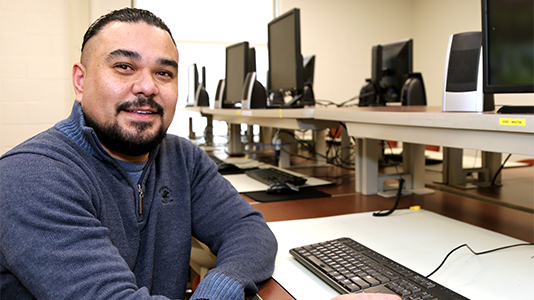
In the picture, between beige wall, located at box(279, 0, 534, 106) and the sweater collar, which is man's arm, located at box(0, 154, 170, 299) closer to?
the sweater collar

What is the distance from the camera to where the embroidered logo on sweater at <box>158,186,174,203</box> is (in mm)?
1003

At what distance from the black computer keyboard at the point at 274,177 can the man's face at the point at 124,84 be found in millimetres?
983

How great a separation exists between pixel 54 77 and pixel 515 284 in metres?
3.11

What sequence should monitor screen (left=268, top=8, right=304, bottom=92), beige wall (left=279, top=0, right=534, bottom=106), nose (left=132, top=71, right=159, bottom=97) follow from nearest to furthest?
nose (left=132, top=71, right=159, bottom=97) < monitor screen (left=268, top=8, right=304, bottom=92) < beige wall (left=279, top=0, right=534, bottom=106)

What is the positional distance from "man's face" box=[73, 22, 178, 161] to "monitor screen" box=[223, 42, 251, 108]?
200 centimetres

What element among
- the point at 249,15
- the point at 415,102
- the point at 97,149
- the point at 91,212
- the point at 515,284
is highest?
the point at 249,15

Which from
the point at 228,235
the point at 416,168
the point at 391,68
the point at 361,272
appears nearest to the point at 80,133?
the point at 228,235

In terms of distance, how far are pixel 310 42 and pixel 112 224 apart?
5.52 m

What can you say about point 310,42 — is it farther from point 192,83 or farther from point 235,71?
point 235,71

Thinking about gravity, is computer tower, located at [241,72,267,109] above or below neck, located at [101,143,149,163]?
above

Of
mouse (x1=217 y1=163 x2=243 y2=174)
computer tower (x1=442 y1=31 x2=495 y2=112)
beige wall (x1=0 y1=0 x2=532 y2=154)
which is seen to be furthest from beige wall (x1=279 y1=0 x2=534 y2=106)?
computer tower (x1=442 y1=31 x2=495 y2=112)

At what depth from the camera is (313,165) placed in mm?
2574

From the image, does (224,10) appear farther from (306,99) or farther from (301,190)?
(301,190)

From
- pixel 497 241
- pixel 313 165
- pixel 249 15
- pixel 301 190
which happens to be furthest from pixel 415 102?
pixel 249 15
